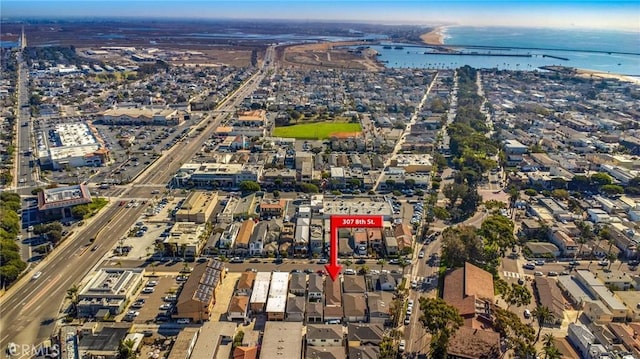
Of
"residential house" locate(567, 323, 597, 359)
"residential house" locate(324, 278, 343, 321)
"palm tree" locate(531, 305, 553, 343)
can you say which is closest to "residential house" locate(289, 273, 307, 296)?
"residential house" locate(324, 278, 343, 321)

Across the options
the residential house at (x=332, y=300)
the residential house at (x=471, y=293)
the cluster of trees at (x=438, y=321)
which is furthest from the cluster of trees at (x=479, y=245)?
the residential house at (x=332, y=300)

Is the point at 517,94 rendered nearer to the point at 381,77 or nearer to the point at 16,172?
the point at 381,77

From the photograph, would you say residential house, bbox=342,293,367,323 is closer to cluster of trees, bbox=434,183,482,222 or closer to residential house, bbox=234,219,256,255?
residential house, bbox=234,219,256,255

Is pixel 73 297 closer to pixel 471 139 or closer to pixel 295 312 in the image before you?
pixel 295 312

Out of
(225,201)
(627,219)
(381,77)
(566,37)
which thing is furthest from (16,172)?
(566,37)

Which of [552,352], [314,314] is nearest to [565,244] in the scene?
[552,352]

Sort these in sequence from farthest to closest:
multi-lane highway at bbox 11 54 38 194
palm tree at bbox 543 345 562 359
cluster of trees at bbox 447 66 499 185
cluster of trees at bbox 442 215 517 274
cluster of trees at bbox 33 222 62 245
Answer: cluster of trees at bbox 447 66 499 185 → multi-lane highway at bbox 11 54 38 194 → cluster of trees at bbox 33 222 62 245 → cluster of trees at bbox 442 215 517 274 → palm tree at bbox 543 345 562 359

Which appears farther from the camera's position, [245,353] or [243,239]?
[243,239]
